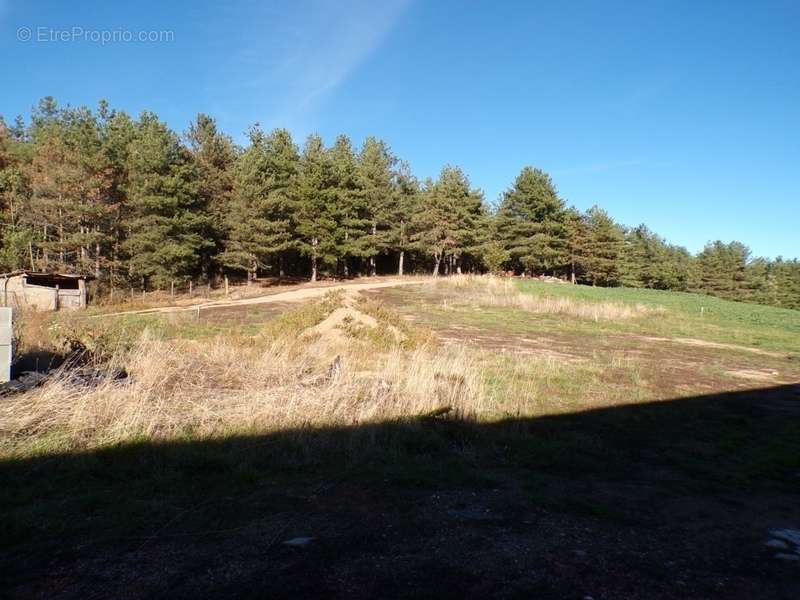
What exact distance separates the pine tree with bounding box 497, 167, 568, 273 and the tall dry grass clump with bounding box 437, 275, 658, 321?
22.2 m

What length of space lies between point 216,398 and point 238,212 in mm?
33059

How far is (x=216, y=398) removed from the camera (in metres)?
7.31

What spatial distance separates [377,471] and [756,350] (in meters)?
19.5

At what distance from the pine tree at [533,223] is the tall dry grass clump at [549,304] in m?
22.2

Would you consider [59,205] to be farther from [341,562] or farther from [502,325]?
[341,562]

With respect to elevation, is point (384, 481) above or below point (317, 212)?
below

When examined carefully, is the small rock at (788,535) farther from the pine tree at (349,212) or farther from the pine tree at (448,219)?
the pine tree at (448,219)

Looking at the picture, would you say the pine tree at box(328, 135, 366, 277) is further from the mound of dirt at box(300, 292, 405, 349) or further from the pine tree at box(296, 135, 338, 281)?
the mound of dirt at box(300, 292, 405, 349)

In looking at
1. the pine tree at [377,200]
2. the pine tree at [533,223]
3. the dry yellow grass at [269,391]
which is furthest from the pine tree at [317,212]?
the dry yellow grass at [269,391]

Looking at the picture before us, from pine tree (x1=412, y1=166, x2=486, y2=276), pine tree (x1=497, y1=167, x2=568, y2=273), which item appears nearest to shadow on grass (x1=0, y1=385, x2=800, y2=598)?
pine tree (x1=412, y1=166, x2=486, y2=276)

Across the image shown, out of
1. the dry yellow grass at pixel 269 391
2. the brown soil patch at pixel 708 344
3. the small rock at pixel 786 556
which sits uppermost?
the dry yellow grass at pixel 269 391

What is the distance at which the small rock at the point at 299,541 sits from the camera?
3.80m

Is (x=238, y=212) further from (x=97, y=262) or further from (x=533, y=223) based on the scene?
(x=533, y=223)

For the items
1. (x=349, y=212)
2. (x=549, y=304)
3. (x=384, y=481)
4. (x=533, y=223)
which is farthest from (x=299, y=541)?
(x=533, y=223)
